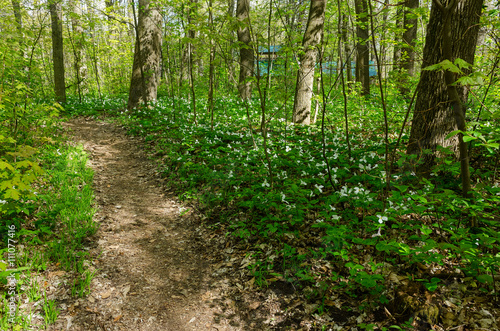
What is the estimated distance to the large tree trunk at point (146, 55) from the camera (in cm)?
915

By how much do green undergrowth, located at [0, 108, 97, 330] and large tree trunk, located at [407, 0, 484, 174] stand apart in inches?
165

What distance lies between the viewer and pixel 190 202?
4.64m

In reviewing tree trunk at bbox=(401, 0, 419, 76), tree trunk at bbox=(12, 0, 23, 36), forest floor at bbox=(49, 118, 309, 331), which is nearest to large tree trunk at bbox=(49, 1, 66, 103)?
tree trunk at bbox=(12, 0, 23, 36)

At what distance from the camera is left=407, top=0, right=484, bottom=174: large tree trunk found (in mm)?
3314

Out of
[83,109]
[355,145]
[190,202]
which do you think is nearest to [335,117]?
[355,145]

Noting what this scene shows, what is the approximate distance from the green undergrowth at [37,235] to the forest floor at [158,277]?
16 cm

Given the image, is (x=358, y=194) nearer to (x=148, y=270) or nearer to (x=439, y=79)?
(x=439, y=79)

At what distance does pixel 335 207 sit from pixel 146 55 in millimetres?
8649

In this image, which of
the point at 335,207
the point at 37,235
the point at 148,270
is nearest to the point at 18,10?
the point at 37,235

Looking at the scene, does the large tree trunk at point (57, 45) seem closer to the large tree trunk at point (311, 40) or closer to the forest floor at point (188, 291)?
the forest floor at point (188, 291)

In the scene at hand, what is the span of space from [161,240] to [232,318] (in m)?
1.66

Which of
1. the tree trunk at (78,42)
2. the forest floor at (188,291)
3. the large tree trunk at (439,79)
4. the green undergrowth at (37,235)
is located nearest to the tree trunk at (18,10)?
the tree trunk at (78,42)

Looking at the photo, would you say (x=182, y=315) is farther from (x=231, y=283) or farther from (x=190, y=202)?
(x=190, y=202)

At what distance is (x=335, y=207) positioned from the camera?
355 centimetres
